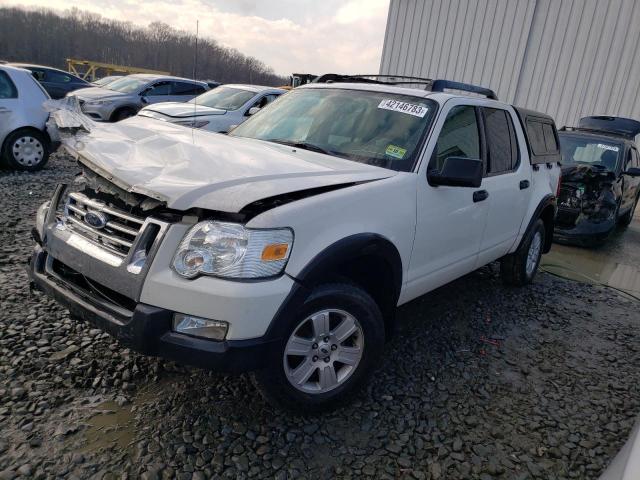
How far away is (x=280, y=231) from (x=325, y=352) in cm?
75

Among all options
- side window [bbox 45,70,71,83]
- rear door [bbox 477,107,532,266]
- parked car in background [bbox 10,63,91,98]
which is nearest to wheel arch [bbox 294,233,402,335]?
rear door [bbox 477,107,532,266]

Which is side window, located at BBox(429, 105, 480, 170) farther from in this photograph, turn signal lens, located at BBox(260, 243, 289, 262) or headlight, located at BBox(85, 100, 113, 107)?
headlight, located at BBox(85, 100, 113, 107)

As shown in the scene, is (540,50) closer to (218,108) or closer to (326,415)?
(218,108)

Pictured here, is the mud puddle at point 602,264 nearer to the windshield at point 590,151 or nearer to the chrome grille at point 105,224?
the windshield at point 590,151

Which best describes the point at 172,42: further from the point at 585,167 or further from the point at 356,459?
the point at 585,167

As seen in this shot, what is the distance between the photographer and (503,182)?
3852 millimetres

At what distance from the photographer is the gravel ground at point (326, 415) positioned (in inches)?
86.1

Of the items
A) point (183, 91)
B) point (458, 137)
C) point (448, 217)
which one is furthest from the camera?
point (183, 91)

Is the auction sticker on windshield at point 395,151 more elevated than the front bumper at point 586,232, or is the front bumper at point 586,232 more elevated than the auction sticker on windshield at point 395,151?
the auction sticker on windshield at point 395,151

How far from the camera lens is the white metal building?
1116cm

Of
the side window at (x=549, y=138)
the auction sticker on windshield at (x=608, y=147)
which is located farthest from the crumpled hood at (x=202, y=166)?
the auction sticker on windshield at (x=608, y=147)

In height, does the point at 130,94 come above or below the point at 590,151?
below

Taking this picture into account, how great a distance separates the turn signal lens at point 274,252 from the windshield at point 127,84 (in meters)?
11.6

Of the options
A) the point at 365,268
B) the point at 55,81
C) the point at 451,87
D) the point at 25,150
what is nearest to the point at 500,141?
the point at 451,87
